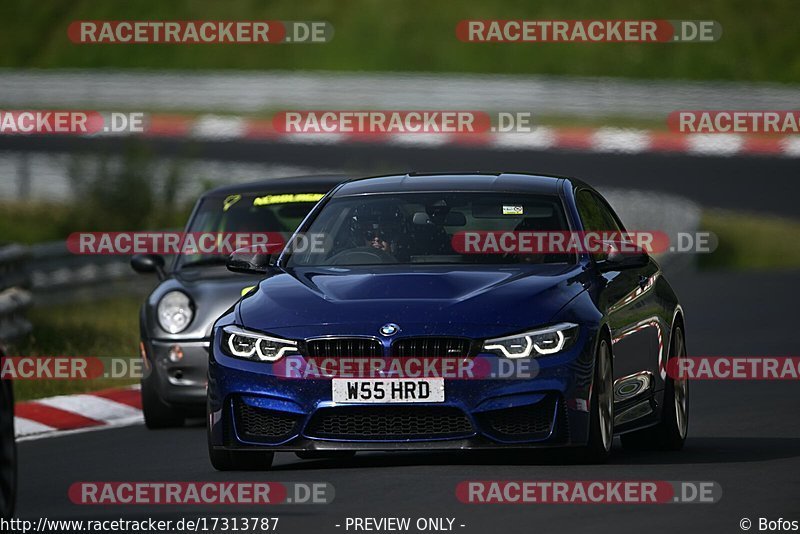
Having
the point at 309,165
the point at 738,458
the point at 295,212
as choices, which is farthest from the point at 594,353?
the point at 309,165

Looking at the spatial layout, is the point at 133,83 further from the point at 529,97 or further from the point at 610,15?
the point at 610,15

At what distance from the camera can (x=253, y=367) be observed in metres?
9.81

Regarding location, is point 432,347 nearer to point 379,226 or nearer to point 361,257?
point 361,257

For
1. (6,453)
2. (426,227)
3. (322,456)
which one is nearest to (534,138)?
(322,456)

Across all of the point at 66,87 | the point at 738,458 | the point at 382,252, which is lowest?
the point at 738,458

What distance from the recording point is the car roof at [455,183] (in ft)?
36.0

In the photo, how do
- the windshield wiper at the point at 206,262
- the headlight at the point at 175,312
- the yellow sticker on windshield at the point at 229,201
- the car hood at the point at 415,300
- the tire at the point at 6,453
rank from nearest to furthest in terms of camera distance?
1. the tire at the point at 6,453
2. the car hood at the point at 415,300
3. the headlight at the point at 175,312
4. the windshield wiper at the point at 206,262
5. the yellow sticker on windshield at the point at 229,201

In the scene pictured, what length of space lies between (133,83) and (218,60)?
710cm

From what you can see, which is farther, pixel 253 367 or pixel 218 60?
pixel 218 60

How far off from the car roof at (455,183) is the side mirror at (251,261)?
23.1 inches

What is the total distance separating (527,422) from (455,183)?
1.89 m

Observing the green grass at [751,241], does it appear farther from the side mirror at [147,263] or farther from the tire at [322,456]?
the tire at [322,456]

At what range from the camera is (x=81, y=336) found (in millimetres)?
18703

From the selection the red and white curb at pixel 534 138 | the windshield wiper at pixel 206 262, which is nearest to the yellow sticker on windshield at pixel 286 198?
the windshield wiper at pixel 206 262
